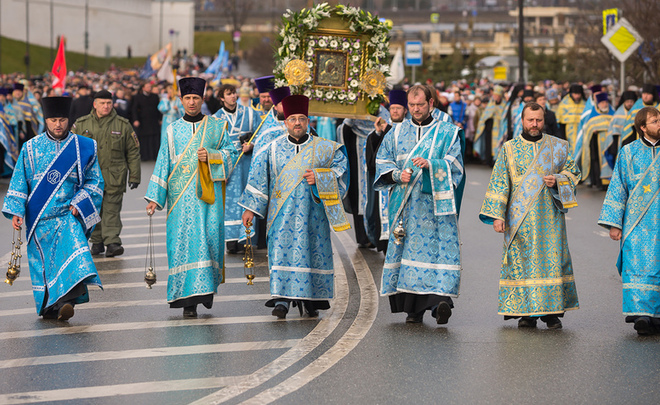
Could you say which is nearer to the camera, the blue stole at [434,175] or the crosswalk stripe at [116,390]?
the crosswalk stripe at [116,390]

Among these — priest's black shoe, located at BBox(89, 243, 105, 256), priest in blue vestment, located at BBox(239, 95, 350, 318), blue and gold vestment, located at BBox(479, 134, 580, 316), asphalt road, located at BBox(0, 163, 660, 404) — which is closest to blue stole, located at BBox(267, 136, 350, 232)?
priest in blue vestment, located at BBox(239, 95, 350, 318)

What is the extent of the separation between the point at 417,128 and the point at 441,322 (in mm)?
1582

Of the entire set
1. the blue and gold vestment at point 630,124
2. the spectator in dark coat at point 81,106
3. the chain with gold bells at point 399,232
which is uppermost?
the spectator in dark coat at point 81,106

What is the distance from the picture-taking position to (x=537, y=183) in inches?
346

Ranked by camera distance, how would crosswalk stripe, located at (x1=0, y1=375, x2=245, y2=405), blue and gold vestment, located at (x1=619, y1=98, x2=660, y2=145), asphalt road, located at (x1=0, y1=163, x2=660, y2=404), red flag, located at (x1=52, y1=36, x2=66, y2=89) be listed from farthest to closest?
red flag, located at (x1=52, y1=36, x2=66, y2=89), blue and gold vestment, located at (x1=619, y1=98, x2=660, y2=145), asphalt road, located at (x1=0, y1=163, x2=660, y2=404), crosswalk stripe, located at (x1=0, y1=375, x2=245, y2=405)

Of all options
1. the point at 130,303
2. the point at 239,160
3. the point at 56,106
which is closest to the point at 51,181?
the point at 56,106

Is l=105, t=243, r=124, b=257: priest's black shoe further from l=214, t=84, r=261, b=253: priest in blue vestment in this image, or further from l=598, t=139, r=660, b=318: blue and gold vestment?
l=598, t=139, r=660, b=318: blue and gold vestment

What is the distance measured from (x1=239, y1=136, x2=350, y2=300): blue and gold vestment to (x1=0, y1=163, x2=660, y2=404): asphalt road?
342mm

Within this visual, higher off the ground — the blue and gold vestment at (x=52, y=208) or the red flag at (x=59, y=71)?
the red flag at (x=59, y=71)

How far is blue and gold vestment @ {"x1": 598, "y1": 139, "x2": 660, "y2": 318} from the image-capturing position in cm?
855

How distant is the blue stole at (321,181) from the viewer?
9297 millimetres

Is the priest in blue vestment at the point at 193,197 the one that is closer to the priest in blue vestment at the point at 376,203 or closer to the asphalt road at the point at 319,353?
the asphalt road at the point at 319,353

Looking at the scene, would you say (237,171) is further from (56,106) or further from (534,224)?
(534,224)

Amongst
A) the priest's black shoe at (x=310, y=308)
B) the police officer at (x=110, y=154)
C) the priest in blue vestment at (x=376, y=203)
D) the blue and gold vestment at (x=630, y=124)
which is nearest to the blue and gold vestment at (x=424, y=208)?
the priest's black shoe at (x=310, y=308)
